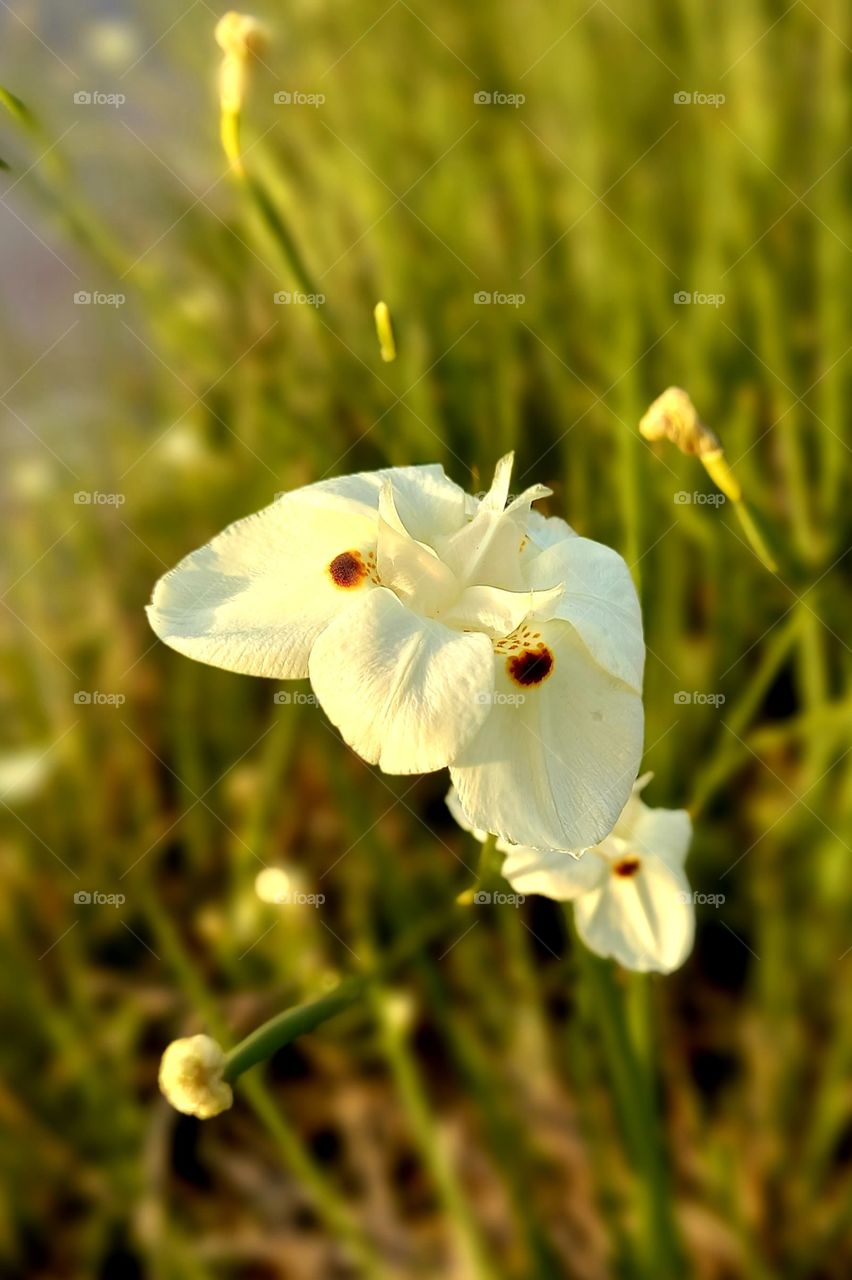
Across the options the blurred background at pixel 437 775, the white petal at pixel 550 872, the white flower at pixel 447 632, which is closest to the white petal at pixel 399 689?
the white flower at pixel 447 632

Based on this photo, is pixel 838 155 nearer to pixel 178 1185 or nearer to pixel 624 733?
pixel 624 733

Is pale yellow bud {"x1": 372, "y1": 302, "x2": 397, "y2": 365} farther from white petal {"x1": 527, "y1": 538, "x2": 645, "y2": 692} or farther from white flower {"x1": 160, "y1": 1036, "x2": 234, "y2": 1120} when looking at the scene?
white flower {"x1": 160, "y1": 1036, "x2": 234, "y2": 1120}

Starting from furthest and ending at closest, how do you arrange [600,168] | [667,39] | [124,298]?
[667,39]
[124,298]
[600,168]

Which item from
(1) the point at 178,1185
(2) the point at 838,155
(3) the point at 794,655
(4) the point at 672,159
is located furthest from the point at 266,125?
(1) the point at 178,1185

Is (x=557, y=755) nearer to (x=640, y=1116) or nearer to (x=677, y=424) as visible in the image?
(x=677, y=424)

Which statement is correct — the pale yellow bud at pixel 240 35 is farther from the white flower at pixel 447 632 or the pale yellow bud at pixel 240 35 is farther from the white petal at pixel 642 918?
the white petal at pixel 642 918

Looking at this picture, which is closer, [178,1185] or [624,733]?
[624,733]
